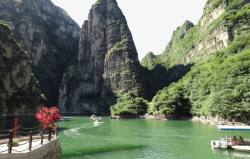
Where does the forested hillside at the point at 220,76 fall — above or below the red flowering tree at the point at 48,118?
above

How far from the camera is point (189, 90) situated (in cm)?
9188

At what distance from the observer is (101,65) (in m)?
168

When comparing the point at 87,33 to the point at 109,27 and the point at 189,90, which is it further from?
the point at 189,90

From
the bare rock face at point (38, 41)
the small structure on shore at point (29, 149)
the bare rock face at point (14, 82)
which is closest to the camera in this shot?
the small structure on shore at point (29, 149)

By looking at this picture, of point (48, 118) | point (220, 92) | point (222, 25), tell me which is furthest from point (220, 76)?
point (48, 118)

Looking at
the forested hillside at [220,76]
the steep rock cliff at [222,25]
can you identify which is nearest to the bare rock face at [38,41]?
the forested hillside at [220,76]

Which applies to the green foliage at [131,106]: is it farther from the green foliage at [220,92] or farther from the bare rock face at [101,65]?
the green foliage at [220,92]

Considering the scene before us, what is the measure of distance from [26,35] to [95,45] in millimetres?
57739

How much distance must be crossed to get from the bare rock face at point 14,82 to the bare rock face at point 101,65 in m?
62.9

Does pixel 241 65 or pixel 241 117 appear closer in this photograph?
pixel 241 117

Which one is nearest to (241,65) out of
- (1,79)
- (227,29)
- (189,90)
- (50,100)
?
(189,90)

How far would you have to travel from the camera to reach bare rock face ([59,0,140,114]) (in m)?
151

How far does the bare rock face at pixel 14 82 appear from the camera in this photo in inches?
3005

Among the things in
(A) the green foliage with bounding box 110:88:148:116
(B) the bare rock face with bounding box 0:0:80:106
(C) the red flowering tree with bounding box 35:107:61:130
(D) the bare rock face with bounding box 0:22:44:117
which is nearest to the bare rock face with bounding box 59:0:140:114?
(A) the green foliage with bounding box 110:88:148:116
